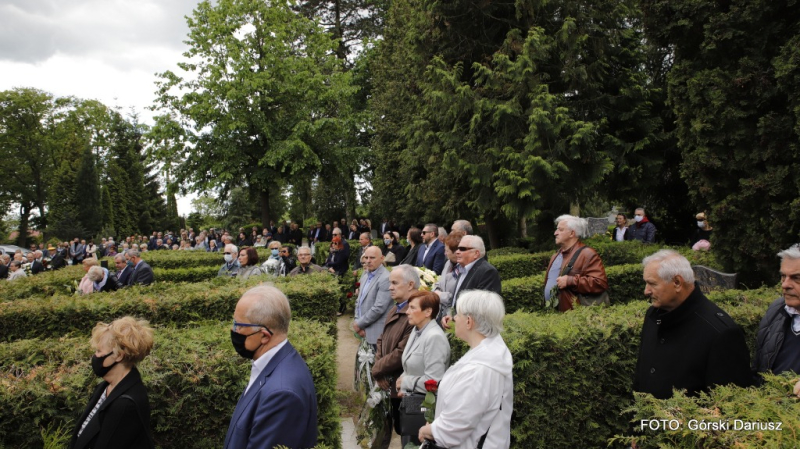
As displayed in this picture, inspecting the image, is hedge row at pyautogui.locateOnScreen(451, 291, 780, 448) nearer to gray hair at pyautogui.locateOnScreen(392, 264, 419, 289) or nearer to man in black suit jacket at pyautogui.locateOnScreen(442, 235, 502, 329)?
man in black suit jacket at pyautogui.locateOnScreen(442, 235, 502, 329)

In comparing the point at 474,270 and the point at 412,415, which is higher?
the point at 474,270

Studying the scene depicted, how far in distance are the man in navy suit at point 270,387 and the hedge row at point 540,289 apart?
19.2ft

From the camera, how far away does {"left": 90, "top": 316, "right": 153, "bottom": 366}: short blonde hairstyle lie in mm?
2975

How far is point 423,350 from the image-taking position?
391 centimetres

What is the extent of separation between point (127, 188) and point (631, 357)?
169 feet

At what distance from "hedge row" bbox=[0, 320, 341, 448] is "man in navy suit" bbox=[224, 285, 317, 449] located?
1389 mm

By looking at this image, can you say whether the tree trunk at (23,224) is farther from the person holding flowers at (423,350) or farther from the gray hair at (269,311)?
the gray hair at (269,311)

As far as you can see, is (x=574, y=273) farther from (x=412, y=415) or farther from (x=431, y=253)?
(x=431, y=253)

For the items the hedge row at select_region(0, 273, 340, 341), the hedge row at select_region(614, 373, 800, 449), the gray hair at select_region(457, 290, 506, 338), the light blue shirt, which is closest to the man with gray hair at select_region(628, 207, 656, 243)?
the hedge row at select_region(0, 273, 340, 341)

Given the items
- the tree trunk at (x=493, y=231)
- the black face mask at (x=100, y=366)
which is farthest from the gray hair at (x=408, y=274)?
the tree trunk at (x=493, y=231)

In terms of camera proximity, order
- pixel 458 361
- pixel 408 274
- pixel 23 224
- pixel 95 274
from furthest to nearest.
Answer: pixel 23 224 < pixel 95 274 < pixel 408 274 < pixel 458 361

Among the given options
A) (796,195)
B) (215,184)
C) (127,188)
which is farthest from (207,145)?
(127,188)

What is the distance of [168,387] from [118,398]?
0.87 meters

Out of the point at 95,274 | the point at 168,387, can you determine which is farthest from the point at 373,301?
the point at 95,274
